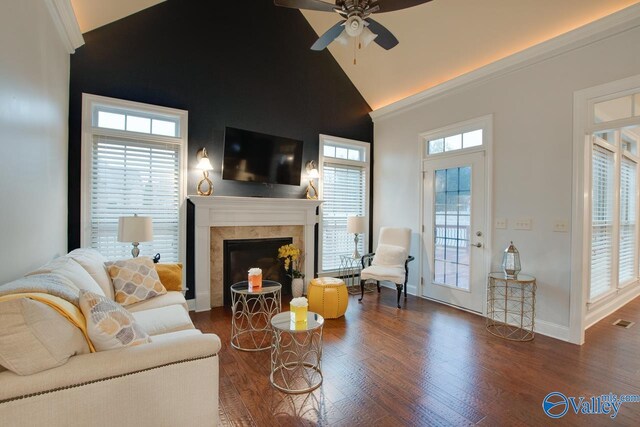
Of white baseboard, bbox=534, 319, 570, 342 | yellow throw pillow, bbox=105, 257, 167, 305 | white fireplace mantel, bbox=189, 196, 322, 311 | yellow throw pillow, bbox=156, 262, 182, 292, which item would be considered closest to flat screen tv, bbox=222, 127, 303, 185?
white fireplace mantel, bbox=189, 196, 322, 311

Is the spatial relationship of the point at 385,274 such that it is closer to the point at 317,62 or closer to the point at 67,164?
the point at 317,62

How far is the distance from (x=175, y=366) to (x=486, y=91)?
14.3 ft

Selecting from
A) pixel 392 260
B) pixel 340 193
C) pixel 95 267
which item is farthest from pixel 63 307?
pixel 340 193

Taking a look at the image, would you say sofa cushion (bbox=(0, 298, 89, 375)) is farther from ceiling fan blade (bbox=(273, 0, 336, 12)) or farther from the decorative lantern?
the decorative lantern

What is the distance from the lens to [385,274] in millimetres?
4344

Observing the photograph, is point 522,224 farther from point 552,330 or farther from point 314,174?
point 314,174

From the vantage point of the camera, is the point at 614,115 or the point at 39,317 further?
the point at 614,115

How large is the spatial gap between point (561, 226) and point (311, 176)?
3.24 meters

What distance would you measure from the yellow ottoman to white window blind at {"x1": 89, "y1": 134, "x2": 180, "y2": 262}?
184 centimetres

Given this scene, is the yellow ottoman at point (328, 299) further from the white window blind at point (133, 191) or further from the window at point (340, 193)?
the white window blind at point (133, 191)

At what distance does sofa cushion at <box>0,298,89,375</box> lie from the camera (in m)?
1.18

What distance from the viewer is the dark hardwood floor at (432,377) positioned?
6.50 ft

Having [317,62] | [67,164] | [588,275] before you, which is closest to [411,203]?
[588,275]

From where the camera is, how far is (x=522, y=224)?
356 cm
